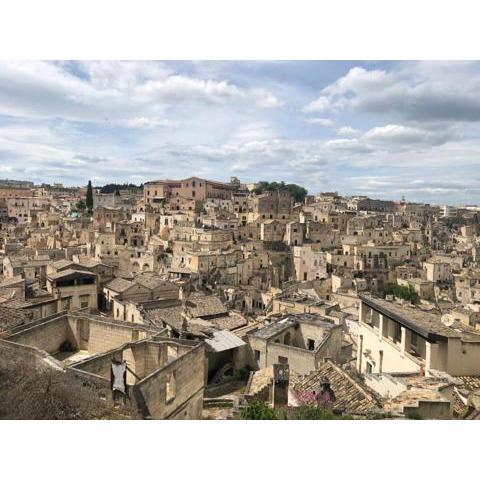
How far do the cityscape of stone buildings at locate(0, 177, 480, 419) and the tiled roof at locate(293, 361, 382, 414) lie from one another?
1.2 inches

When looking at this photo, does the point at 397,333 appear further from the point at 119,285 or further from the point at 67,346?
the point at 119,285

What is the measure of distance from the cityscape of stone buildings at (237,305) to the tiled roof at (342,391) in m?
0.03

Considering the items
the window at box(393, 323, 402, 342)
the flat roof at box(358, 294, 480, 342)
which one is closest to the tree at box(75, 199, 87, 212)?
the flat roof at box(358, 294, 480, 342)

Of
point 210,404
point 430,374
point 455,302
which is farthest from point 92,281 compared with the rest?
point 455,302

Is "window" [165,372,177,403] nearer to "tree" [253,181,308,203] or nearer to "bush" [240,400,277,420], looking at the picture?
"bush" [240,400,277,420]

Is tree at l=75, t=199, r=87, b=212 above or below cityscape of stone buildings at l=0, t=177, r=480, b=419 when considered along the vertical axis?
above

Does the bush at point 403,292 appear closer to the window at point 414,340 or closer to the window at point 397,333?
the window at point 397,333

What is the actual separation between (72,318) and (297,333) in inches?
227

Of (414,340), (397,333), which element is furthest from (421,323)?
(397,333)

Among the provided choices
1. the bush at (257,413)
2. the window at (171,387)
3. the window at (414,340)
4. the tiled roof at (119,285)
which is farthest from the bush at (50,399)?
the tiled roof at (119,285)

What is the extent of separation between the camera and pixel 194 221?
3606 centimetres

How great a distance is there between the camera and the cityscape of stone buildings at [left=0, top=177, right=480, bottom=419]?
5.79m

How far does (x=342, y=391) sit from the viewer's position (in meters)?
6.34

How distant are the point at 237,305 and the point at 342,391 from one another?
1621 cm
